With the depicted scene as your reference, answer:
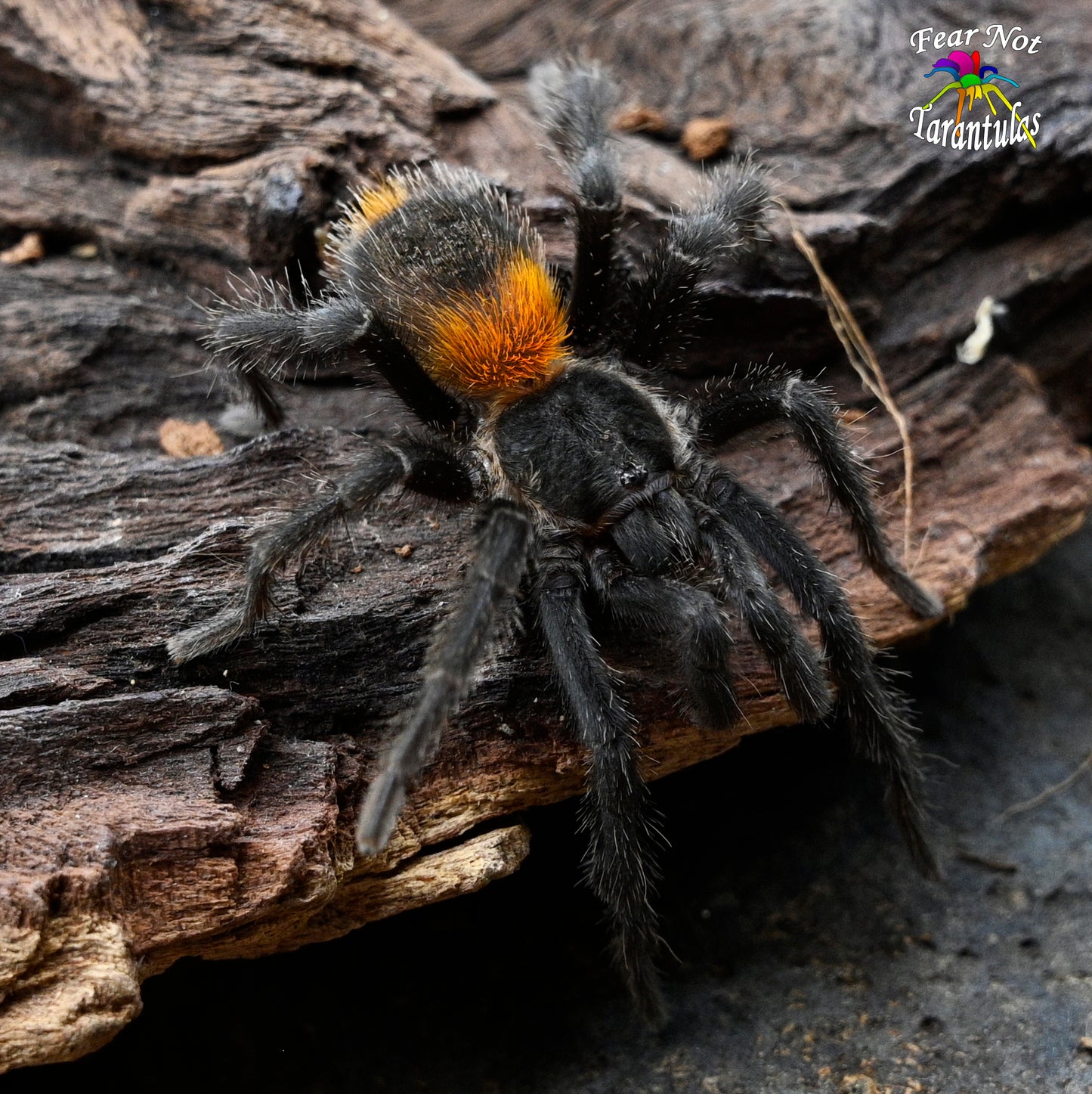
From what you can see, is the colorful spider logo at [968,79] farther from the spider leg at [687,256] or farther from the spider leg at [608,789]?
the spider leg at [608,789]

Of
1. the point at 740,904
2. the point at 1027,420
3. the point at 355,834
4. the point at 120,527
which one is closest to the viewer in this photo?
the point at 355,834

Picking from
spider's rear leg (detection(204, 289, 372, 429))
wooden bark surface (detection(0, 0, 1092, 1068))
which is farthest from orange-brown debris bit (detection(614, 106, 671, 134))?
spider's rear leg (detection(204, 289, 372, 429))

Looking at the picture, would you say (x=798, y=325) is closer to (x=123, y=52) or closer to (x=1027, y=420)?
(x=1027, y=420)

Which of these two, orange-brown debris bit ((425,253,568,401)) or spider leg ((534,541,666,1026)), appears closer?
spider leg ((534,541,666,1026))

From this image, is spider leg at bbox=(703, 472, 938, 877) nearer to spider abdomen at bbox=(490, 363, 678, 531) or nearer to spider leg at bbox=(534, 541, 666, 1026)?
spider abdomen at bbox=(490, 363, 678, 531)

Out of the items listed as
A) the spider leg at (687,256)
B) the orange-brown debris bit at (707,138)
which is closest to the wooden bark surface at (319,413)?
the orange-brown debris bit at (707,138)

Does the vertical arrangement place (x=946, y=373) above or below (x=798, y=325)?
below

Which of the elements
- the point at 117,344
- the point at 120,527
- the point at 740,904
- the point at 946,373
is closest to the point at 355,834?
the point at 120,527
